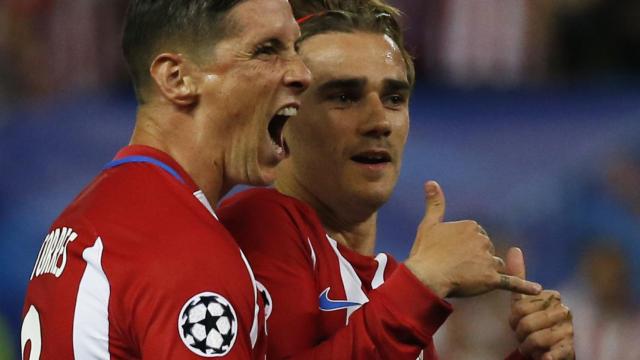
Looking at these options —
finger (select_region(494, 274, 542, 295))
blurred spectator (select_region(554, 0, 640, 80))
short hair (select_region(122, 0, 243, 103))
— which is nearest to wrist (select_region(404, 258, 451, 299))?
finger (select_region(494, 274, 542, 295))

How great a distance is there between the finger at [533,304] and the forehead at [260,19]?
815 millimetres

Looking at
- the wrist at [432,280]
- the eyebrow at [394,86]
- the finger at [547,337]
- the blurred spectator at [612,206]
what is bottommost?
the blurred spectator at [612,206]

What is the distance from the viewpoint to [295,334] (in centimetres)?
231

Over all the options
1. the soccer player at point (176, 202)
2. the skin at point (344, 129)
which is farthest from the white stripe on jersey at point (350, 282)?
the soccer player at point (176, 202)

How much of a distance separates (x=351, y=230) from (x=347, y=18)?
467mm

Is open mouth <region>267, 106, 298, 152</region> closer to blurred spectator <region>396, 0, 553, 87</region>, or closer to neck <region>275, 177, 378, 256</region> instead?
neck <region>275, 177, 378, 256</region>

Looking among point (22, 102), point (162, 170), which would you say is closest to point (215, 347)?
point (162, 170)

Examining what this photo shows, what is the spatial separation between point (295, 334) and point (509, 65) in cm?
266

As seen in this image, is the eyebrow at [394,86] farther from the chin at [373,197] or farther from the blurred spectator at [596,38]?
the blurred spectator at [596,38]

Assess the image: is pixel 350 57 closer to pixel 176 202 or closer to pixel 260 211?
pixel 260 211

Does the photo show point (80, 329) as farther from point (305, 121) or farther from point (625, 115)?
point (625, 115)

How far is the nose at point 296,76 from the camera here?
7.61 feet

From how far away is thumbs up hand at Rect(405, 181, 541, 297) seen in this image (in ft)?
7.45

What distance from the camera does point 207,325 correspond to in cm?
196
